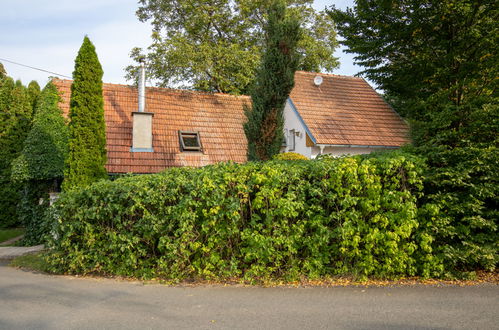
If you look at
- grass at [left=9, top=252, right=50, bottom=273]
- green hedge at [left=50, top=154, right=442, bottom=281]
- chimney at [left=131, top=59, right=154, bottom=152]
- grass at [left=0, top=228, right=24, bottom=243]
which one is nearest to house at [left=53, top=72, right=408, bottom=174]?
chimney at [left=131, top=59, right=154, bottom=152]

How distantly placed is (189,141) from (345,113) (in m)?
7.45

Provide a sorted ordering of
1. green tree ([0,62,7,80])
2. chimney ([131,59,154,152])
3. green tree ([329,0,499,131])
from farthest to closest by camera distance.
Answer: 1. green tree ([0,62,7,80])
2. chimney ([131,59,154,152])
3. green tree ([329,0,499,131])

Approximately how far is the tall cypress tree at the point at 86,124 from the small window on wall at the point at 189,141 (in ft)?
13.4

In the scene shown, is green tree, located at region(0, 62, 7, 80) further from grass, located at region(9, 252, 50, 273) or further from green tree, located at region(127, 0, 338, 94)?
grass, located at region(9, 252, 50, 273)

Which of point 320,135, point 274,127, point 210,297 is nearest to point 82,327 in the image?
point 210,297

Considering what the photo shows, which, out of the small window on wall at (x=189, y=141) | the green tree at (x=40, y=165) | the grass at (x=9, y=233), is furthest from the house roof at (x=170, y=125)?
the grass at (x=9, y=233)

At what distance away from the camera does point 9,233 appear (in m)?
16.8

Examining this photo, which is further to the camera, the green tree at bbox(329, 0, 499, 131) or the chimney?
the chimney

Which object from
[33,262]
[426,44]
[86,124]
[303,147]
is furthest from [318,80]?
[33,262]

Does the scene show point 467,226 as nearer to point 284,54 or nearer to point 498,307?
point 498,307

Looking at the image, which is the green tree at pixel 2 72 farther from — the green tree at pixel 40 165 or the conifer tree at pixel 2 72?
the green tree at pixel 40 165

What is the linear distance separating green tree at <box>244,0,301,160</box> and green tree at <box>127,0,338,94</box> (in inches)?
311

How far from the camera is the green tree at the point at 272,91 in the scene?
11430mm

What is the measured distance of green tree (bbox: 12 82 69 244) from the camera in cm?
1374
